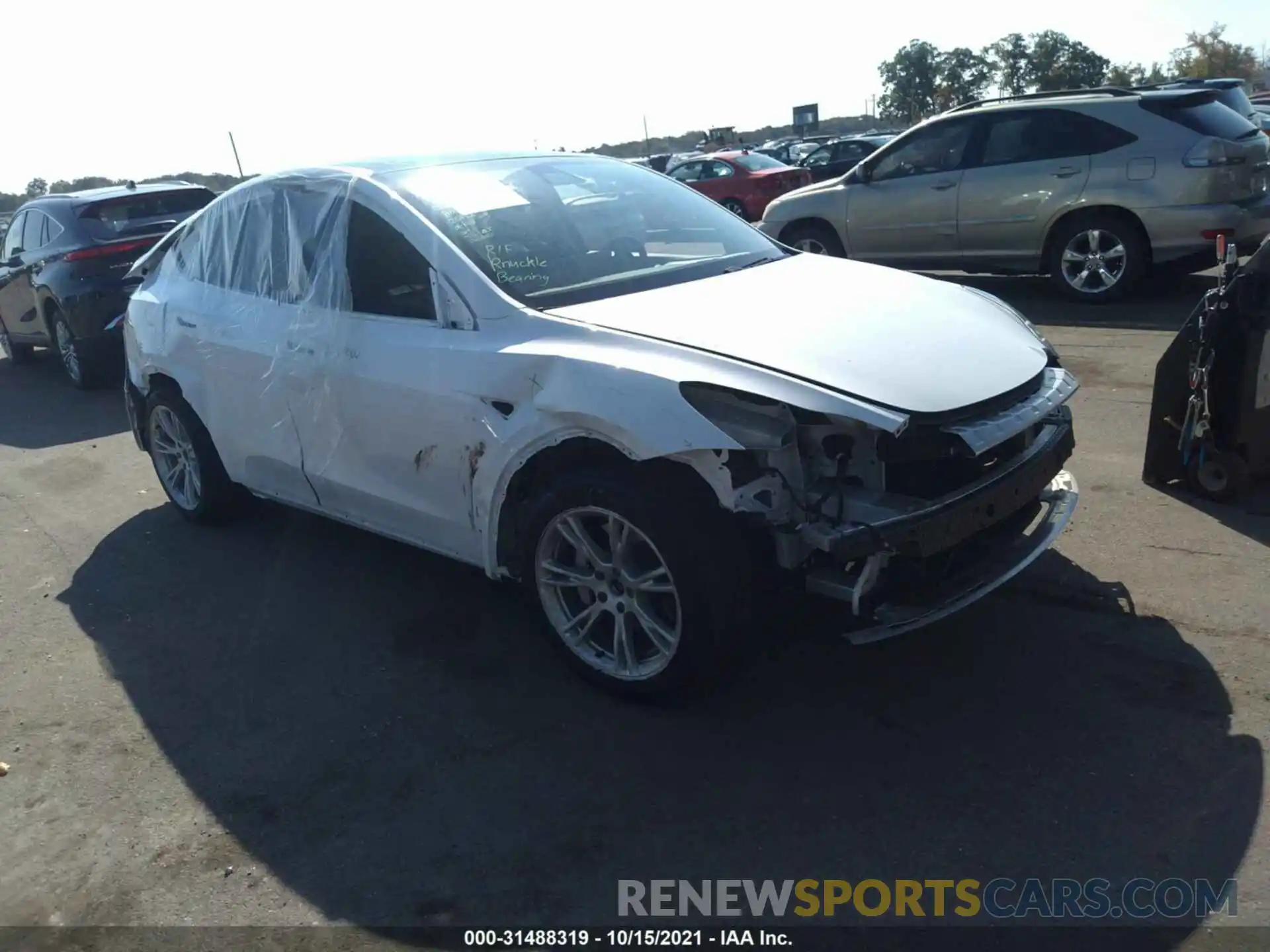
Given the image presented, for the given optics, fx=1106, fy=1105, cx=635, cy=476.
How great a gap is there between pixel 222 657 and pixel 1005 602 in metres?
3.19

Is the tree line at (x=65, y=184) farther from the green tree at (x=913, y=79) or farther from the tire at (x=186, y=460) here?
the green tree at (x=913, y=79)

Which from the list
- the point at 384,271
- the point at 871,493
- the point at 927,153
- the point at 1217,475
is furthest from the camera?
the point at 927,153

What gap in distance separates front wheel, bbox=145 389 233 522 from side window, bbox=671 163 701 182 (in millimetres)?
16374

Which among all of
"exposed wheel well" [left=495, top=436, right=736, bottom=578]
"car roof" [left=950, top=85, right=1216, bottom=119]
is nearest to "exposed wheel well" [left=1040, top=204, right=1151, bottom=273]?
"car roof" [left=950, top=85, right=1216, bottom=119]

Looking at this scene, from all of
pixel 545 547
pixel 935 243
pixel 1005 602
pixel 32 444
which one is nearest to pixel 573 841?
pixel 545 547

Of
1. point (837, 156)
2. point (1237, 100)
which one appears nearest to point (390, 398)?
point (1237, 100)

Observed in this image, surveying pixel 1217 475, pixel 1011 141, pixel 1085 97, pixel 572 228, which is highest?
pixel 1085 97

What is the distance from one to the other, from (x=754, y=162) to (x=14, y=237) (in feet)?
→ 42.5

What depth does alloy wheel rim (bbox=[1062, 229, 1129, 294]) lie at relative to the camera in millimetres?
9664

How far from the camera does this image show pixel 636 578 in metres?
3.65

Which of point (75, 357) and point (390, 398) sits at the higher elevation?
point (390, 398)

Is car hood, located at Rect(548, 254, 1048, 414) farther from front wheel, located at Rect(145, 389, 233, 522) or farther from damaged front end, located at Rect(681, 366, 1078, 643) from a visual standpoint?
front wheel, located at Rect(145, 389, 233, 522)

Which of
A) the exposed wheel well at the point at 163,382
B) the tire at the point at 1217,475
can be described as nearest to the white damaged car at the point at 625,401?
the exposed wheel well at the point at 163,382

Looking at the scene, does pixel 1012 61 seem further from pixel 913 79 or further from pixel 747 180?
pixel 747 180
